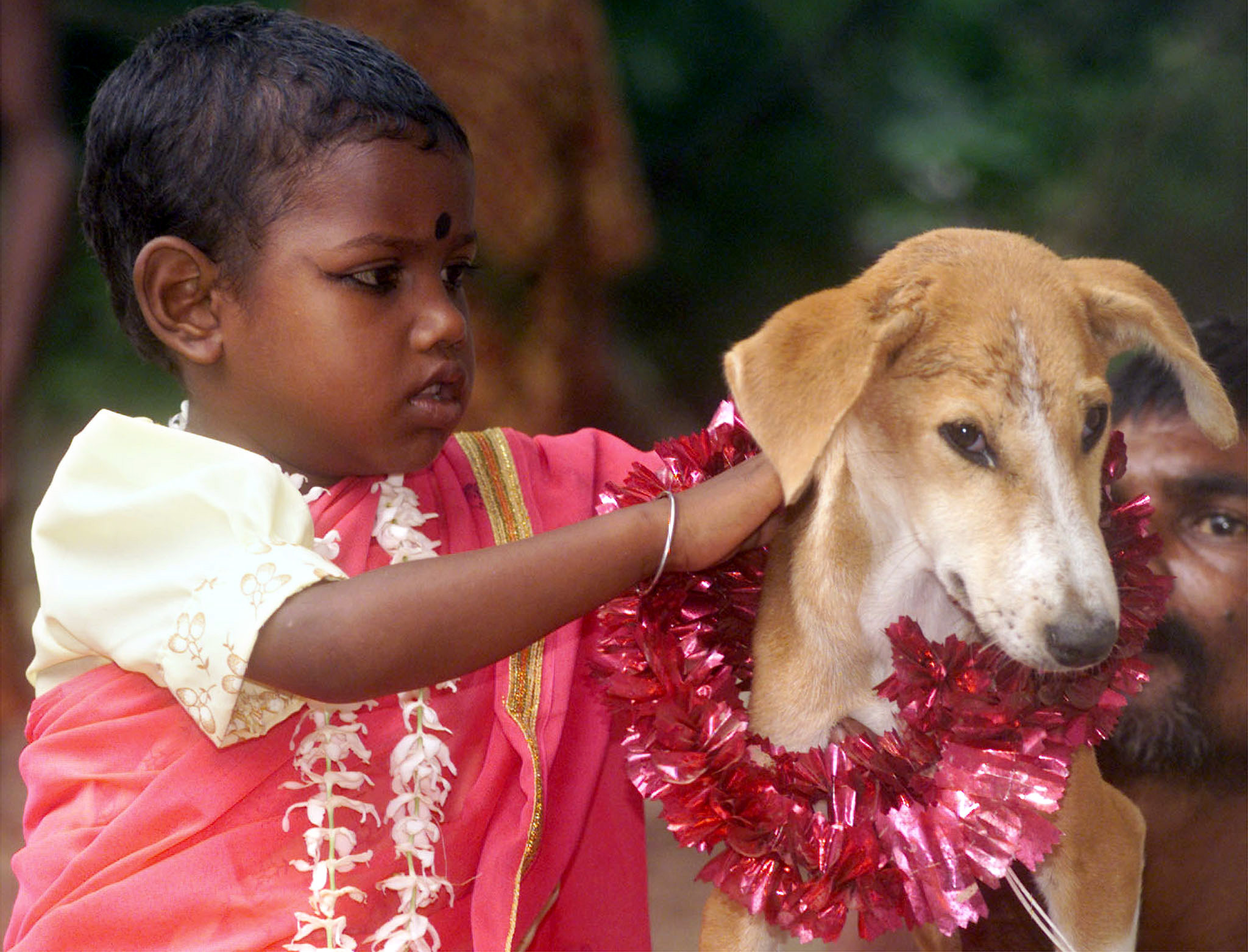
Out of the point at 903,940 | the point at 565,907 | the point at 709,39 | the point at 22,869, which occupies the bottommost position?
the point at 903,940

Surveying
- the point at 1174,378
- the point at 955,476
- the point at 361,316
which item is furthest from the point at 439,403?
the point at 1174,378

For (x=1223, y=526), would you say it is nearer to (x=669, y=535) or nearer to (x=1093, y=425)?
(x=1093, y=425)

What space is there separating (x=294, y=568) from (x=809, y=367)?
15.9 inches

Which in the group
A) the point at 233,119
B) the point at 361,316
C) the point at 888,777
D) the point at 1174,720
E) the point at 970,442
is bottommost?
the point at 1174,720

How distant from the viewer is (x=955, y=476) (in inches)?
36.1

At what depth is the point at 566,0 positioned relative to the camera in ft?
6.33

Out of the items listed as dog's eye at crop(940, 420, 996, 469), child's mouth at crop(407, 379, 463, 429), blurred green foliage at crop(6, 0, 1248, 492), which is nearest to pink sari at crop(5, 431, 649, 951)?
child's mouth at crop(407, 379, 463, 429)

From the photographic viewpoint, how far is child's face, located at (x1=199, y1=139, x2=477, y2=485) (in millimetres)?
958

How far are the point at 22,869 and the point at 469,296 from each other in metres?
1.27

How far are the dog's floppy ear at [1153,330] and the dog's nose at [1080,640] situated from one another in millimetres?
241

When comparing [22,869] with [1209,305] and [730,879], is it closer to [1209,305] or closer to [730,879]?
[730,879]

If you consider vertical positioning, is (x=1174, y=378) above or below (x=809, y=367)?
below

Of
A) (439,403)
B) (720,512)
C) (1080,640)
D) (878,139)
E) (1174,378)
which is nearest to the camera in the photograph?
(1080,640)

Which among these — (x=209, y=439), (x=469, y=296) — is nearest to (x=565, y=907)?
(x=209, y=439)
